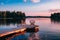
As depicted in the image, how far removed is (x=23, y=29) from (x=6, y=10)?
528cm

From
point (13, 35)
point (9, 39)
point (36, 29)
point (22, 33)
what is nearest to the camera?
point (9, 39)

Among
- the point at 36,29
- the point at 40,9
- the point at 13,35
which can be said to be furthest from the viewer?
the point at 40,9

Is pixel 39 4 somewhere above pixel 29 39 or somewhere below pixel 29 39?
above

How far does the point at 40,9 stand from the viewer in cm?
1738

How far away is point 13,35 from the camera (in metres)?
10.9

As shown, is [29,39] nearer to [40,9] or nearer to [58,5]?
[40,9]

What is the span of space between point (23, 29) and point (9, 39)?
2716mm

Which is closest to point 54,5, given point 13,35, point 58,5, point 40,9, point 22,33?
point 58,5

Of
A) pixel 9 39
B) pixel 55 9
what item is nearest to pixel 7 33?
pixel 9 39

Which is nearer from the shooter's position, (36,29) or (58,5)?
(36,29)

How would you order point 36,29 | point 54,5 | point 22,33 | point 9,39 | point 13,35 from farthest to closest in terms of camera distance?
1. point 54,5
2. point 36,29
3. point 22,33
4. point 13,35
5. point 9,39

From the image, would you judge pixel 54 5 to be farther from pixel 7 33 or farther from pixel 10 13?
pixel 7 33

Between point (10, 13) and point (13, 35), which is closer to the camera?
point (13, 35)

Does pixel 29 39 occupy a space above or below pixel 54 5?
below
